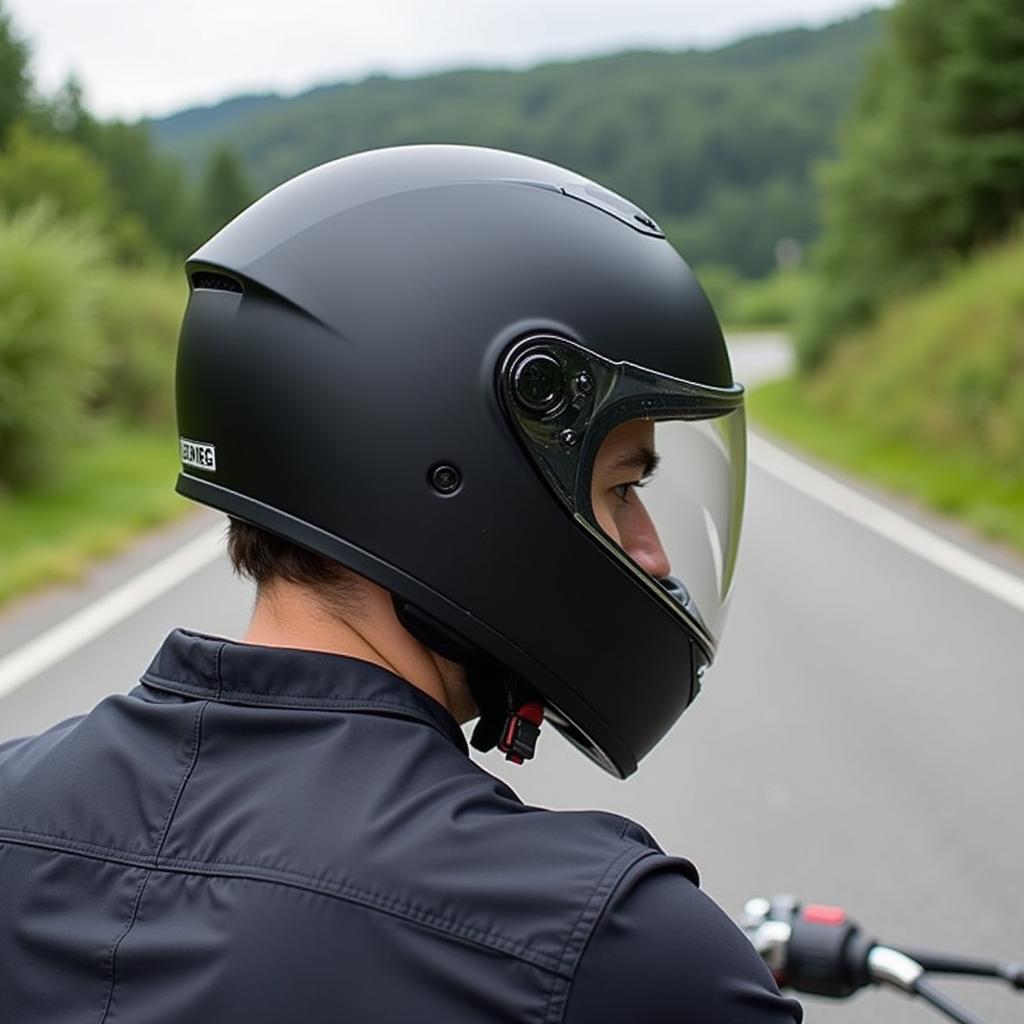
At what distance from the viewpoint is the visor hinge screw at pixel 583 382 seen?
172 centimetres

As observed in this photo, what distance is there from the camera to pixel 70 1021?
4.28 feet

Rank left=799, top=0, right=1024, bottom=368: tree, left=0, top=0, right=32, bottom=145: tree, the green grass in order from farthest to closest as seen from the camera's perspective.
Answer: left=0, top=0, right=32, bottom=145: tree
left=799, top=0, right=1024, bottom=368: tree
the green grass

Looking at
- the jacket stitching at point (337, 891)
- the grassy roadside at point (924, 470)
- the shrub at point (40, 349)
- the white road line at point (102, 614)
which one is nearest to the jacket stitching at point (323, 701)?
the jacket stitching at point (337, 891)

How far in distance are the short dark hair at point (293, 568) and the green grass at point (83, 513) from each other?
335 inches

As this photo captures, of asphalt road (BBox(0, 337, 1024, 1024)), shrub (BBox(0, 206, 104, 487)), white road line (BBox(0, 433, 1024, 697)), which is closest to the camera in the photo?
asphalt road (BBox(0, 337, 1024, 1024))

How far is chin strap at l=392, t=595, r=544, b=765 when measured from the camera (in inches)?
64.1

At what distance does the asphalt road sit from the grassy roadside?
247 cm

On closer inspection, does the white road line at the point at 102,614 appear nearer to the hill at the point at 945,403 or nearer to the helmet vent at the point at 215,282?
the helmet vent at the point at 215,282

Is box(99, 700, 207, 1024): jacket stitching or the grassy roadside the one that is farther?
the grassy roadside

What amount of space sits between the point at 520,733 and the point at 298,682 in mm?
402

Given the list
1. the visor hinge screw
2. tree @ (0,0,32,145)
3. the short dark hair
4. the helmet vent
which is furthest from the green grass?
tree @ (0,0,32,145)

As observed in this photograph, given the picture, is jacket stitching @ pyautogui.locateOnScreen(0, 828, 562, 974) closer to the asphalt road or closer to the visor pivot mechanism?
the visor pivot mechanism

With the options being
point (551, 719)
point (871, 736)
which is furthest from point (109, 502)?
point (551, 719)

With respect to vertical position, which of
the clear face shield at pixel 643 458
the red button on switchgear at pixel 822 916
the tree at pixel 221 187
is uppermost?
the clear face shield at pixel 643 458
